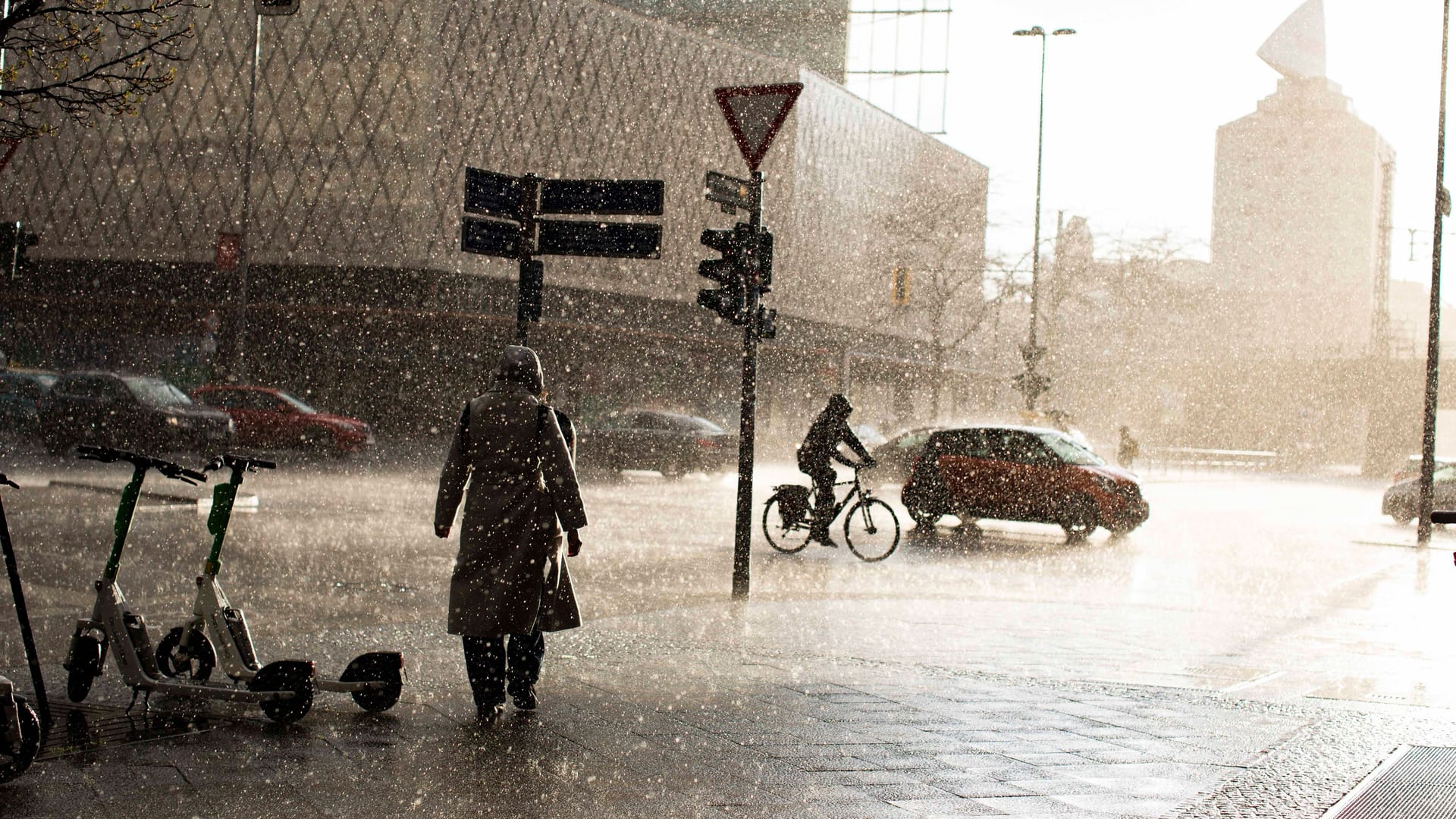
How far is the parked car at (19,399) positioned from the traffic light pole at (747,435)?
2278 cm

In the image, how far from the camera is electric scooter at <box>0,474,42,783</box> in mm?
4320

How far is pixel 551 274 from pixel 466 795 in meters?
38.6

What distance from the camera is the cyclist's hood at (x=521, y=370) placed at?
234 inches

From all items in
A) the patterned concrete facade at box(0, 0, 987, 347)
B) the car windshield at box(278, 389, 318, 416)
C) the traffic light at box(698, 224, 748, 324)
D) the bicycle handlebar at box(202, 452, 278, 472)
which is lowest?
Result: the car windshield at box(278, 389, 318, 416)

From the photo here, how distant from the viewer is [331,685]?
5512mm

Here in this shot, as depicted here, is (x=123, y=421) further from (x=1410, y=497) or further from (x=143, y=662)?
(x=1410, y=497)

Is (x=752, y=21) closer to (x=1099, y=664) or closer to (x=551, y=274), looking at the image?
(x=551, y=274)

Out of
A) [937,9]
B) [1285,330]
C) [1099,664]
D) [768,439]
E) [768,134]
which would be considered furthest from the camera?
[1285,330]

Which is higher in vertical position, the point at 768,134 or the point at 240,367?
the point at 768,134

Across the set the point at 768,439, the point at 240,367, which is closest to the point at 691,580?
the point at 240,367


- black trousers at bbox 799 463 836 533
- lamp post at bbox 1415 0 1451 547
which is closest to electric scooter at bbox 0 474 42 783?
black trousers at bbox 799 463 836 533

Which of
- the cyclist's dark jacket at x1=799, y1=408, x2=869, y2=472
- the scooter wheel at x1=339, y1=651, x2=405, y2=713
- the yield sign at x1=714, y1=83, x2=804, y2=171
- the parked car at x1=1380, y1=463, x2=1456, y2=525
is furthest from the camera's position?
the parked car at x1=1380, y1=463, x2=1456, y2=525

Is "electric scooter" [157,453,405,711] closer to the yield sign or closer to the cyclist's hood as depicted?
the cyclist's hood

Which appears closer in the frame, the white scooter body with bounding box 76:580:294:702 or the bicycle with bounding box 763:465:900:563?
the white scooter body with bounding box 76:580:294:702
